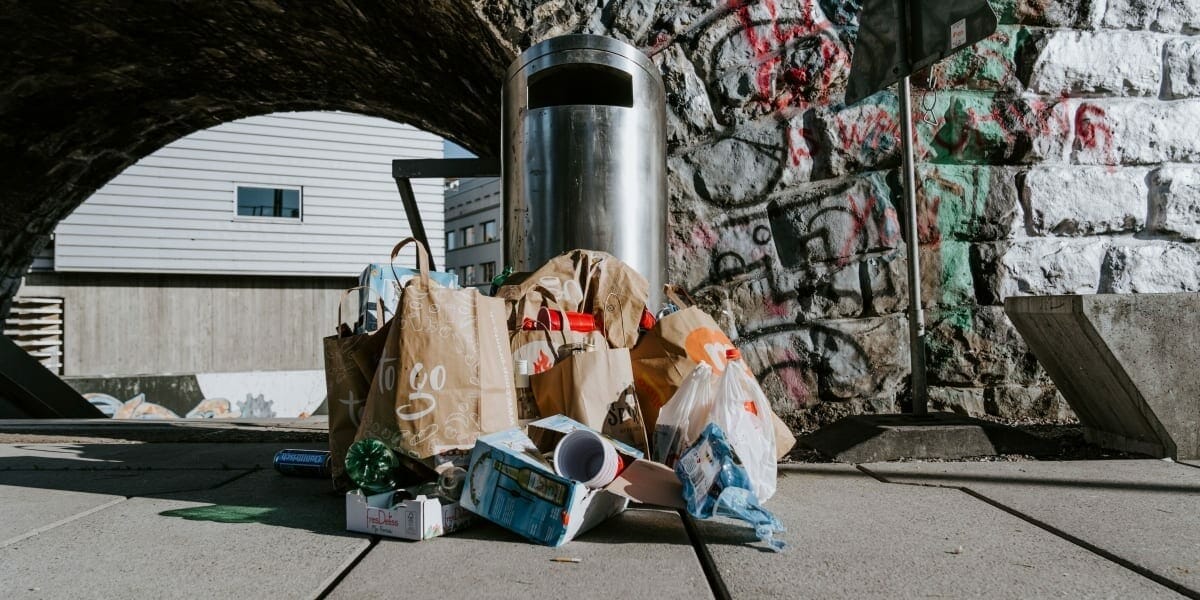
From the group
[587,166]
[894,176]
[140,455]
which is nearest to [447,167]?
[587,166]

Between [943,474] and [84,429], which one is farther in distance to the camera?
[84,429]

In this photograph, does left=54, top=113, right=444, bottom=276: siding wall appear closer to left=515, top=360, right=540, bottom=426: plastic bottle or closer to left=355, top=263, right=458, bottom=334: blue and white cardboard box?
left=355, top=263, right=458, bottom=334: blue and white cardboard box

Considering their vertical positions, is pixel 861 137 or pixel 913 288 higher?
pixel 861 137

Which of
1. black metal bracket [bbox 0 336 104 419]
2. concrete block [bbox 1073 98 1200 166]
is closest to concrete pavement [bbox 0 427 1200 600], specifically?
concrete block [bbox 1073 98 1200 166]

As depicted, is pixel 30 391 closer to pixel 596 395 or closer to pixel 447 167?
pixel 447 167

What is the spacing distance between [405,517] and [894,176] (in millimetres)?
3122

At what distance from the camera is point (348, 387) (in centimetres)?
247

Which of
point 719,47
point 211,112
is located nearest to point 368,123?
point 211,112

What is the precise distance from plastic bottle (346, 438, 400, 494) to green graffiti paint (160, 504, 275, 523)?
29 cm

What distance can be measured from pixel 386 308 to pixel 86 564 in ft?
4.53

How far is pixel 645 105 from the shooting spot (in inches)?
141

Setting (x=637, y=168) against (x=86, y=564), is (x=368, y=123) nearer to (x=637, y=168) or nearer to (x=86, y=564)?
(x=637, y=168)

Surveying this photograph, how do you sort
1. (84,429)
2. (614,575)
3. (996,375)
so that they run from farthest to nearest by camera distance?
(84,429), (996,375), (614,575)

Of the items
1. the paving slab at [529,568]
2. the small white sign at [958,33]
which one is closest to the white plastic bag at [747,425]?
the paving slab at [529,568]
